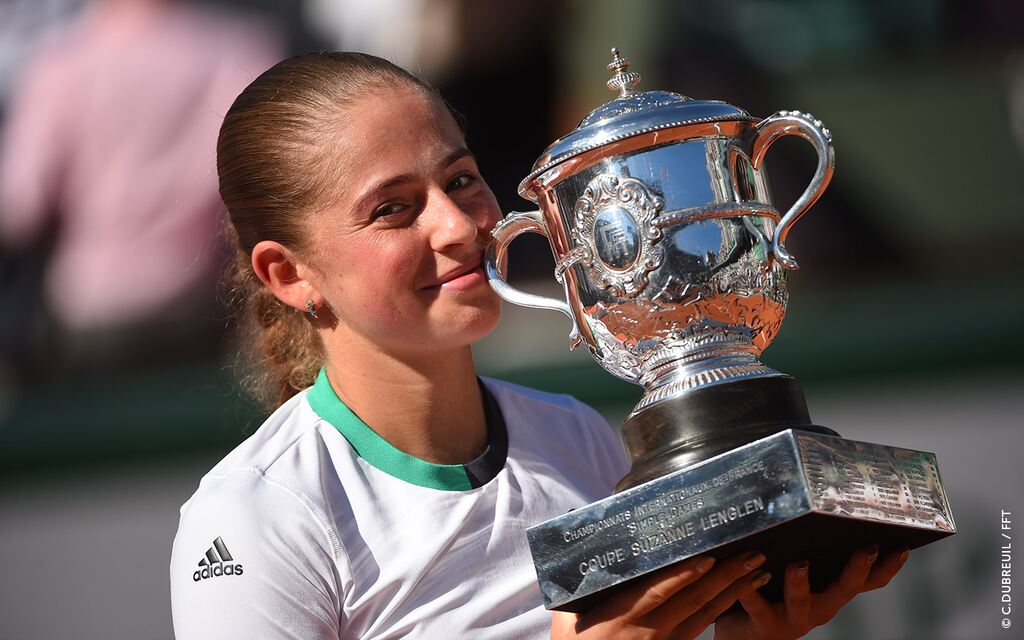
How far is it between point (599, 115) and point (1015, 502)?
2.24 metres

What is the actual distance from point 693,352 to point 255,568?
588mm

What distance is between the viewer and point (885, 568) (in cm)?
156

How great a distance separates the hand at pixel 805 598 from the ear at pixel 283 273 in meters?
0.71

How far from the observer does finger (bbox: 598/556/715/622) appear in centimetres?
141

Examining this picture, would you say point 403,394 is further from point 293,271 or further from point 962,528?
point 962,528

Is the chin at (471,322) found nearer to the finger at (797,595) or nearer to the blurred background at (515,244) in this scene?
the finger at (797,595)

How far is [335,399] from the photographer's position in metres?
1.80

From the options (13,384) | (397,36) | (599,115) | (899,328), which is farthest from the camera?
(13,384)

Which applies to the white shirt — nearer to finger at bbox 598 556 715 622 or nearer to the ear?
the ear

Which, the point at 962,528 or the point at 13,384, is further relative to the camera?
the point at 13,384

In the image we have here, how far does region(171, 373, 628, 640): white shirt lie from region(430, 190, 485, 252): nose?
0.29 meters

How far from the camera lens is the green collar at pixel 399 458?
1727mm

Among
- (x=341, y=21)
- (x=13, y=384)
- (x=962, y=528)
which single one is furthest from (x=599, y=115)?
(x=13, y=384)

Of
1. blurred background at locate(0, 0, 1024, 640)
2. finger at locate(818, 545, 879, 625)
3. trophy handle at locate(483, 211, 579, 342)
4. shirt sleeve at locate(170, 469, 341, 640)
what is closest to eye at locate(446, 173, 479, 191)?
trophy handle at locate(483, 211, 579, 342)
